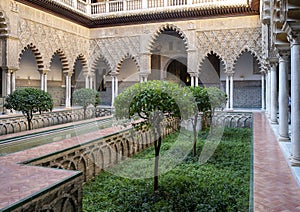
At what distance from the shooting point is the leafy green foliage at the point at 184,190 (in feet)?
16.1

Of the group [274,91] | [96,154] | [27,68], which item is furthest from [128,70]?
[96,154]

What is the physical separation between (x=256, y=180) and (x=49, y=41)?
13119 millimetres

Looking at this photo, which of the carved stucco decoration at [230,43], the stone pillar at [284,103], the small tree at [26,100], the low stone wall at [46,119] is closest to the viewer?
the stone pillar at [284,103]

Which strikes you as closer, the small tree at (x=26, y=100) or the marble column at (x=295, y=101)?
the marble column at (x=295, y=101)

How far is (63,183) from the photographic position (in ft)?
11.5

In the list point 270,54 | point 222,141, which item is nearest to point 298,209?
point 270,54

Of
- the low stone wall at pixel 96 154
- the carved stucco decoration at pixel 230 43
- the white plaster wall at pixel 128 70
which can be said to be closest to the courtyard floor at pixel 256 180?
the low stone wall at pixel 96 154

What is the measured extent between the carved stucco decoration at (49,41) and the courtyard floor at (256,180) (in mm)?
9039

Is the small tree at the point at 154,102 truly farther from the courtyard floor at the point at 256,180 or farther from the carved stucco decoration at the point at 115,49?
the carved stucco decoration at the point at 115,49

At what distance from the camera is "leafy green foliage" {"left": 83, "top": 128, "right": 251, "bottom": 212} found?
4.91m

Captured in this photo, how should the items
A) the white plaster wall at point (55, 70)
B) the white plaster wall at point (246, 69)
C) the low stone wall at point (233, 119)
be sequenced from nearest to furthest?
the low stone wall at point (233, 119), the white plaster wall at point (246, 69), the white plaster wall at point (55, 70)

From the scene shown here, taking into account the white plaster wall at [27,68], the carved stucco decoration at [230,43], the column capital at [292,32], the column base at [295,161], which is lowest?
the column base at [295,161]

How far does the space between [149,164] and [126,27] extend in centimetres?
1140

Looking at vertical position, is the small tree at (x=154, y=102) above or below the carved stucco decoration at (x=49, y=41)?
below
